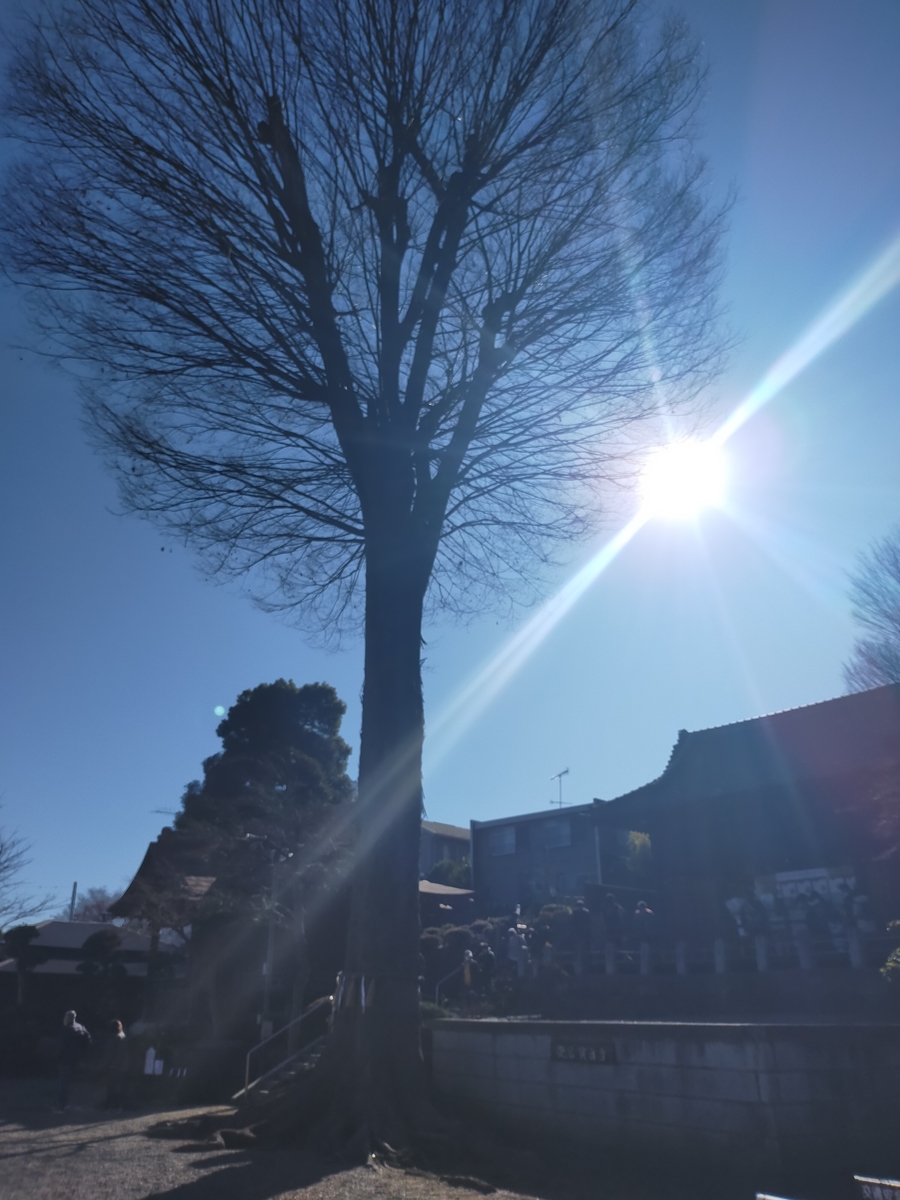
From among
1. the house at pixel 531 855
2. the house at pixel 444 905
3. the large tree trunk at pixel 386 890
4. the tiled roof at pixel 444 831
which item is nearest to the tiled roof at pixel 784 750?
the large tree trunk at pixel 386 890

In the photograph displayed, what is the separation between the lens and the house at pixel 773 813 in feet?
54.7

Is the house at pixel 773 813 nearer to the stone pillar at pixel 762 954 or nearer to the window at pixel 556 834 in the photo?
the stone pillar at pixel 762 954

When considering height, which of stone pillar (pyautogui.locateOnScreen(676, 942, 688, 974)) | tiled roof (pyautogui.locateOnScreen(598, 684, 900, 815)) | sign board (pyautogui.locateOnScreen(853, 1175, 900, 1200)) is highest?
tiled roof (pyautogui.locateOnScreen(598, 684, 900, 815))

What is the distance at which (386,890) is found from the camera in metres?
8.35

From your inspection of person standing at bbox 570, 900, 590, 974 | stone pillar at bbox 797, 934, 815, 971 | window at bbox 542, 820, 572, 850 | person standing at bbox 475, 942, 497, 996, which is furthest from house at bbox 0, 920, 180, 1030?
stone pillar at bbox 797, 934, 815, 971

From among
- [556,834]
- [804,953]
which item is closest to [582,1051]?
[804,953]

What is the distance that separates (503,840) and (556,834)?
2769 mm

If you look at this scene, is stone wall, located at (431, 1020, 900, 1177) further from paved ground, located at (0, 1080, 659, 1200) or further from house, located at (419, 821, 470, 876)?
→ house, located at (419, 821, 470, 876)

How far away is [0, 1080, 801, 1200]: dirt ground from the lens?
19.7 ft

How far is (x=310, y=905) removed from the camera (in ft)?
66.4

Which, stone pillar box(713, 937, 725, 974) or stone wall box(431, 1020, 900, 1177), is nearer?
stone wall box(431, 1020, 900, 1177)

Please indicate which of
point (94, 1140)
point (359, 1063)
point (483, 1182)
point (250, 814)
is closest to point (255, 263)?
point (359, 1063)

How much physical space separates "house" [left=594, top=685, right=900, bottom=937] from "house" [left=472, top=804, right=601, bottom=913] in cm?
1519

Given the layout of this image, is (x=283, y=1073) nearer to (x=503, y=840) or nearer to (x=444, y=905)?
(x=444, y=905)
